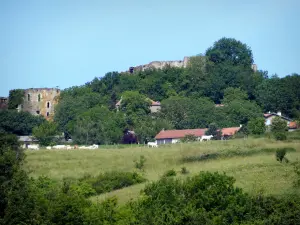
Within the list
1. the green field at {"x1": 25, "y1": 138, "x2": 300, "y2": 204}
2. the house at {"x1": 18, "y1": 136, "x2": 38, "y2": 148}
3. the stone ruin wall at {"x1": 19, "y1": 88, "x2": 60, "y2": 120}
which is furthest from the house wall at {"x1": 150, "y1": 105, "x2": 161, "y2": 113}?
the green field at {"x1": 25, "y1": 138, "x2": 300, "y2": 204}

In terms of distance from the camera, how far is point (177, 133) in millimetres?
78312

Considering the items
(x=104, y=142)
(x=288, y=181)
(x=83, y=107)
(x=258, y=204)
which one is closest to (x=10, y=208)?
(x=258, y=204)

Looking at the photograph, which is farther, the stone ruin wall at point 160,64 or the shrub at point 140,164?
the stone ruin wall at point 160,64

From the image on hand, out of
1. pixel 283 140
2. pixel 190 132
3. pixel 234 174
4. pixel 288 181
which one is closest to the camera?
pixel 288 181

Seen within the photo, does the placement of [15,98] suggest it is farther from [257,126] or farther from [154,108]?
[257,126]

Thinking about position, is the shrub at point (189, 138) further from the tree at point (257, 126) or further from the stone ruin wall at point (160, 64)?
the stone ruin wall at point (160, 64)

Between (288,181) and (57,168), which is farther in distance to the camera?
(57,168)

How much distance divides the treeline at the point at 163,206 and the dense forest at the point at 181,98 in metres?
35.1

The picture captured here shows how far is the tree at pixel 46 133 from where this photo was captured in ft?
261

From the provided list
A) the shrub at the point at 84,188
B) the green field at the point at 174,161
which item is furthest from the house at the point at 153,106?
the shrub at the point at 84,188

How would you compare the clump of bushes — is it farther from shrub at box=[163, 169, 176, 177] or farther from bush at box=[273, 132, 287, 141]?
shrub at box=[163, 169, 176, 177]

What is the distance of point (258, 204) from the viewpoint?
41094 mm

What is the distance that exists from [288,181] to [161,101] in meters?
45.1

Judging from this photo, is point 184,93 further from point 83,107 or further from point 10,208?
point 10,208
